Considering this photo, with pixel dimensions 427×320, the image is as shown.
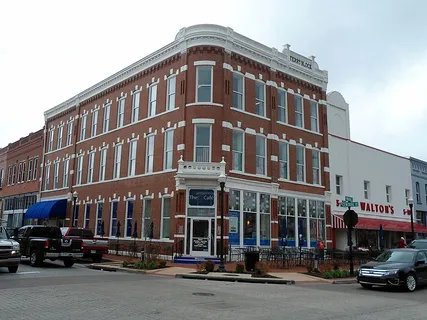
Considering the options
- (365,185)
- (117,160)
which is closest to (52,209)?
(117,160)

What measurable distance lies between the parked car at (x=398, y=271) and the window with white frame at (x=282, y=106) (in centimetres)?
1557

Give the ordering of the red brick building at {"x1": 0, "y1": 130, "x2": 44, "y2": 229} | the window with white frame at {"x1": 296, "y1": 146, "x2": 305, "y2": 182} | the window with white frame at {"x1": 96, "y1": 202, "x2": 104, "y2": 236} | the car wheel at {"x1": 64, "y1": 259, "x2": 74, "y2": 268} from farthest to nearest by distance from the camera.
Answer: the red brick building at {"x1": 0, "y1": 130, "x2": 44, "y2": 229} < the window with white frame at {"x1": 96, "y1": 202, "x2": 104, "y2": 236} < the window with white frame at {"x1": 296, "y1": 146, "x2": 305, "y2": 182} < the car wheel at {"x1": 64, "y1": 259, "x2": 74, "y2": 268}

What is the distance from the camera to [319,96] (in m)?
33.4

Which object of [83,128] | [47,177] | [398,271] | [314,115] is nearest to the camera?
[398,271]

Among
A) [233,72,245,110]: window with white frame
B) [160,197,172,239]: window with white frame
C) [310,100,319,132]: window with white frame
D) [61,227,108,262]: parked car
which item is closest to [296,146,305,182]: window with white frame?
[310,100,319,132]: window with white frame

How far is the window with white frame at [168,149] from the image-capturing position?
2673cm

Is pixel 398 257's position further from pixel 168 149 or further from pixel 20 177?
pixel 20 177

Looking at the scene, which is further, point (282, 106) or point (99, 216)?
point (99, 216)

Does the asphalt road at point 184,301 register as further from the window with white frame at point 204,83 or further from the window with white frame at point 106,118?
the window with white frame at point 106,118

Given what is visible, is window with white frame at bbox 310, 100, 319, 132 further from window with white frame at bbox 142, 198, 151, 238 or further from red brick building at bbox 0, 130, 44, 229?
red brick building at bbox 0, 130, 44, 229

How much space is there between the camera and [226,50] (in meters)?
26.6

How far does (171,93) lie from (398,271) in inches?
721

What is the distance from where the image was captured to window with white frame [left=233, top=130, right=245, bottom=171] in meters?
26.4

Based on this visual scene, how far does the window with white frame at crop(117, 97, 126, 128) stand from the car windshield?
72.7ft
